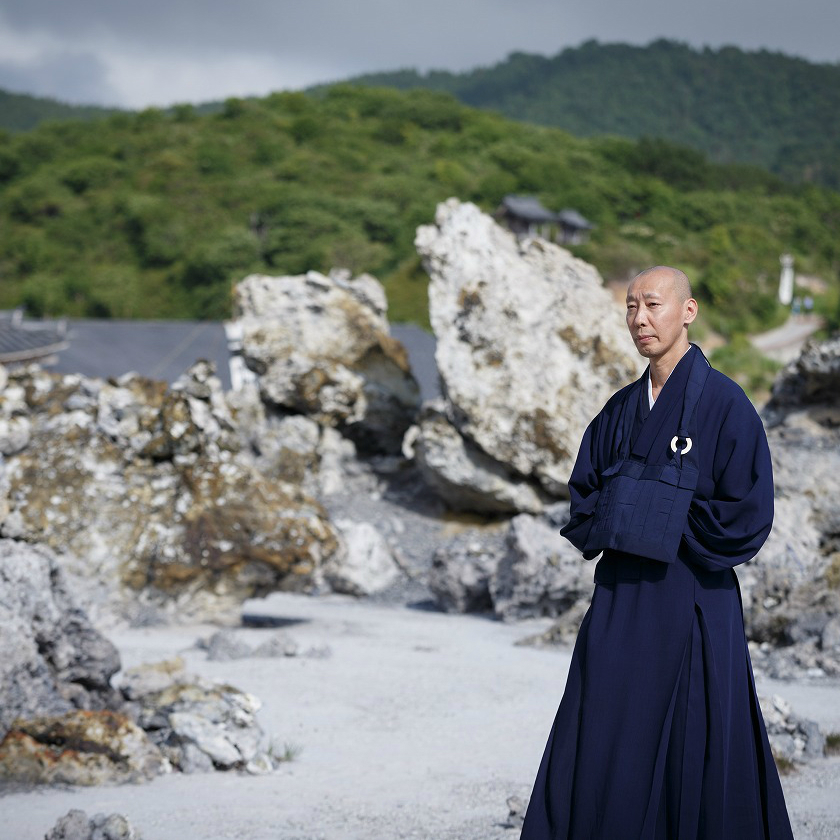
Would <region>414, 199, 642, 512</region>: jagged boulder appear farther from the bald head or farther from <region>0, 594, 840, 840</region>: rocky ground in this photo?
the bald head

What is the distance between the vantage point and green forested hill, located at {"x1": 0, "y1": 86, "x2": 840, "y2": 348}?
47500 millimetres

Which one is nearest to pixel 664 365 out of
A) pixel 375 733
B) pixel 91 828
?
pixel 91 828

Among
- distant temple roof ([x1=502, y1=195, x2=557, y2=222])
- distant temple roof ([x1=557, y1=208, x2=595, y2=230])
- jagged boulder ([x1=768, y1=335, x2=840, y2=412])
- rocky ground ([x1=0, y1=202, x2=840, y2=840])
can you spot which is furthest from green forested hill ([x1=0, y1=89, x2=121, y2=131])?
jagged boulder ([x1=768, y1=335, x2=840, y2=412])

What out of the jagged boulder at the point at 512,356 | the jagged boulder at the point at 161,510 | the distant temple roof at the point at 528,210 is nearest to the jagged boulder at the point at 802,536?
the jagged boulder at the point at 512,356

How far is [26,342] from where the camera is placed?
67.2 feet

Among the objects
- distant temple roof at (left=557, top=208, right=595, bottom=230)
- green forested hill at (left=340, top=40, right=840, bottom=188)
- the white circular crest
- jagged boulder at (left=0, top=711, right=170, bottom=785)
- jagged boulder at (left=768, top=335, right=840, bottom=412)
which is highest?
green forested hill at (left=340, top=40, right=840, bottom=188)

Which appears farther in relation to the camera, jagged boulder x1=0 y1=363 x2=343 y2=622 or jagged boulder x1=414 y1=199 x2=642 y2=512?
jagged boulder x1=414 y1=199 x2=642 y2=512

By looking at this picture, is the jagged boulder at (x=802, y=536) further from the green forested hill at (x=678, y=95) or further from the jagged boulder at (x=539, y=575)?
the green forested hill at (x=678, y=95)

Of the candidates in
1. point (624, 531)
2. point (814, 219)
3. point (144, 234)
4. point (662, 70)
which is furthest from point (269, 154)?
point (662, 70)

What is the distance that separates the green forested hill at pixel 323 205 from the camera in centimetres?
4750

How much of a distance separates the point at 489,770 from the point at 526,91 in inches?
5138

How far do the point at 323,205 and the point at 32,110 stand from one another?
5628 cm

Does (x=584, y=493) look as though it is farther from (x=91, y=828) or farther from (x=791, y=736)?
(x=791, y=736)

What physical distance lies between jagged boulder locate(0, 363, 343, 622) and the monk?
557cm
